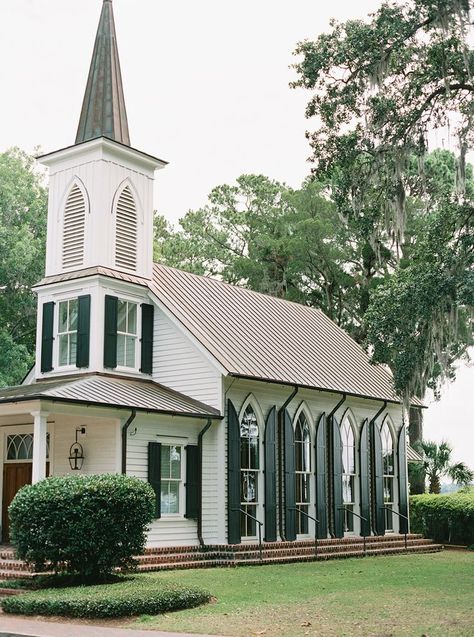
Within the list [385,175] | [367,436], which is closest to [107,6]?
[385,175]

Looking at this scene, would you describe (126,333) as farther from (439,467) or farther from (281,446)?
(439,467)

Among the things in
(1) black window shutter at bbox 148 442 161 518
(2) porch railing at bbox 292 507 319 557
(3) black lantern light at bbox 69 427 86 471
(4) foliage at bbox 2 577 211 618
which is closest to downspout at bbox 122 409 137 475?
(1) black window shutter at bbox 148 442 161 518

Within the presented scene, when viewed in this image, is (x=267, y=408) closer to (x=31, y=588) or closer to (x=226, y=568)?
(x=226, y=568)

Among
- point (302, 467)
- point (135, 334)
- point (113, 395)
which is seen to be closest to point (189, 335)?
point (135, 334)

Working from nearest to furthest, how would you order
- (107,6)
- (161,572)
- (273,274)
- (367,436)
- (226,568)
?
1. (161,572)
2. (226,568)
3. (107,6)
4. (367,436)
5. (273,274)

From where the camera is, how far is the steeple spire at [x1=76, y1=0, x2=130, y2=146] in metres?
21.5

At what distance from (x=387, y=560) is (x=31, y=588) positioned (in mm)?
9970

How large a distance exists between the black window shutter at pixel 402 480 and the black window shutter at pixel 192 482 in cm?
913

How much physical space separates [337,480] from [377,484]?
85.6 inches

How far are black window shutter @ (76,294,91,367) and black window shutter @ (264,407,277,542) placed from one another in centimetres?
459

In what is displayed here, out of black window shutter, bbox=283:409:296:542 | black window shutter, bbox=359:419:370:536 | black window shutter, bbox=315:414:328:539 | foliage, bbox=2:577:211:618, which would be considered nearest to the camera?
foliage, bbox=2:577:211:618

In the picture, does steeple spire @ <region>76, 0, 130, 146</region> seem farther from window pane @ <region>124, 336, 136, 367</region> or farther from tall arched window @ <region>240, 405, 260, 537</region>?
tall arched window @ <region>240, 405, 260, 537</region>

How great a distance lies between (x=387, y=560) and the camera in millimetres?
21000

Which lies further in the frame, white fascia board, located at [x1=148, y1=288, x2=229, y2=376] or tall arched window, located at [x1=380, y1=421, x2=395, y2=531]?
tall arched window, located at [x1=380, y1=421, x2=395, y2=531]
